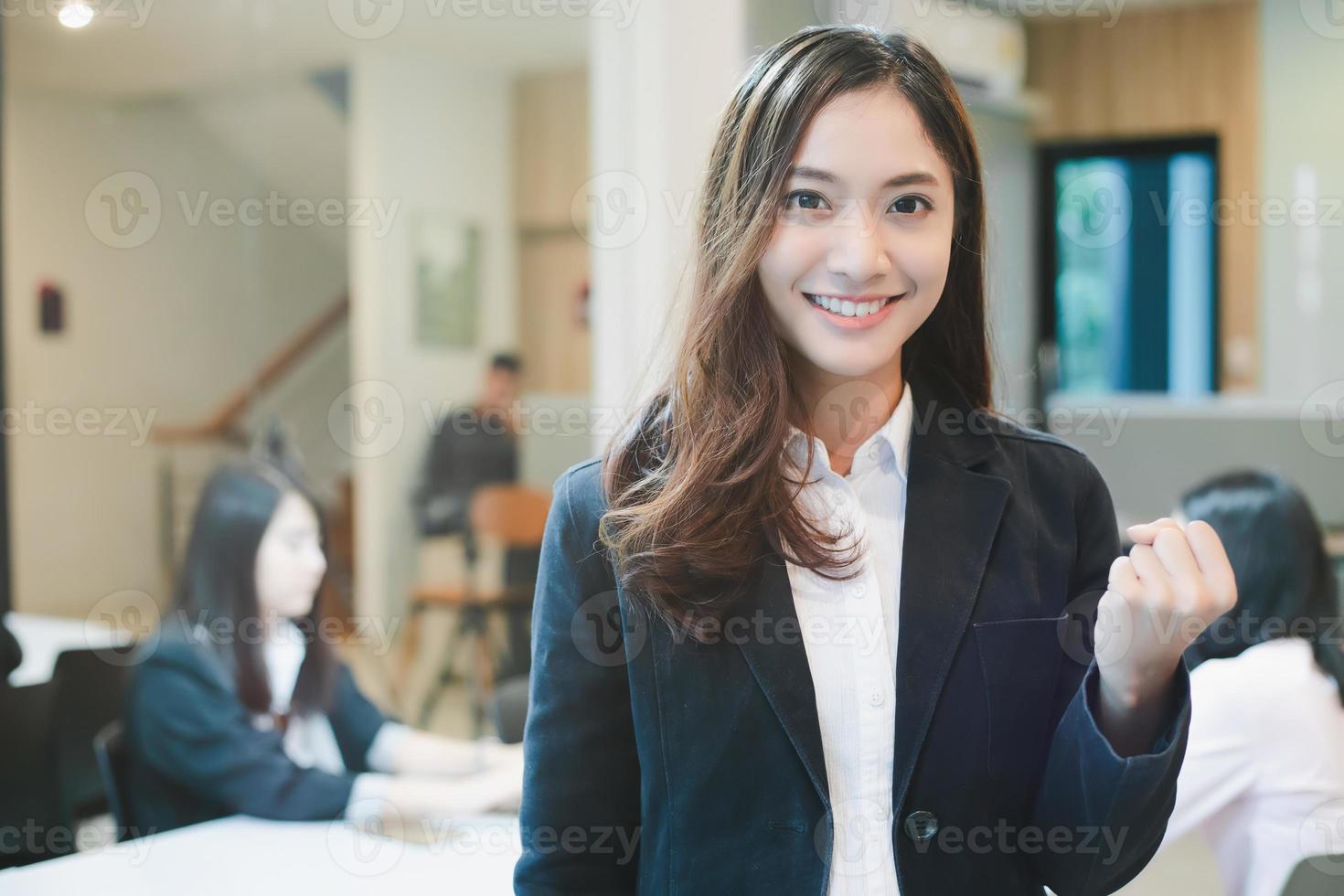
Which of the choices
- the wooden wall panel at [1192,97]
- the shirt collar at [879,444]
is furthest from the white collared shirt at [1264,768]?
the wooden wall panel at [1192,97]

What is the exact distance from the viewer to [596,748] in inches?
39.7

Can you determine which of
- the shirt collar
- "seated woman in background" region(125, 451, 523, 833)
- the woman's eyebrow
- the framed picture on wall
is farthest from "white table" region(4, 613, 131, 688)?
the woman's eyebrow

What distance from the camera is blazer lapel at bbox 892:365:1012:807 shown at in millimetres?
972

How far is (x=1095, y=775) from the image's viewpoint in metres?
0.94

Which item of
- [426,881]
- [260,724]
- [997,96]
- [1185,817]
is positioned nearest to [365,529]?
[260,724]

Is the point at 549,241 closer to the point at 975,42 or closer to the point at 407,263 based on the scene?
the point at 407,263

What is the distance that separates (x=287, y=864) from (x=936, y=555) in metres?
1.07

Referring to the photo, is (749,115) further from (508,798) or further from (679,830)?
(508,798)

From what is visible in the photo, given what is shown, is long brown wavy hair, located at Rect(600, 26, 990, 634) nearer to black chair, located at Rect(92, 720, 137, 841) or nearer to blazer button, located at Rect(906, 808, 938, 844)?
blazer button, located at Rect(906, 808, 938, 844)

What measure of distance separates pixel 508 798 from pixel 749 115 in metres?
1.22

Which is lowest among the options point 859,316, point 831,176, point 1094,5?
point 859,316

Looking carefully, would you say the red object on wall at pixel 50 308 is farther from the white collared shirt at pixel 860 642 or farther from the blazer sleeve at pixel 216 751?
the white collared shirt at pixel 860 642

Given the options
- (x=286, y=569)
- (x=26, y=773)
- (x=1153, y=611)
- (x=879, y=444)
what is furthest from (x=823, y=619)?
(x=26, y=773)

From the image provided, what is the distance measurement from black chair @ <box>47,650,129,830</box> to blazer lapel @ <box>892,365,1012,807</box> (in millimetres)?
1772
